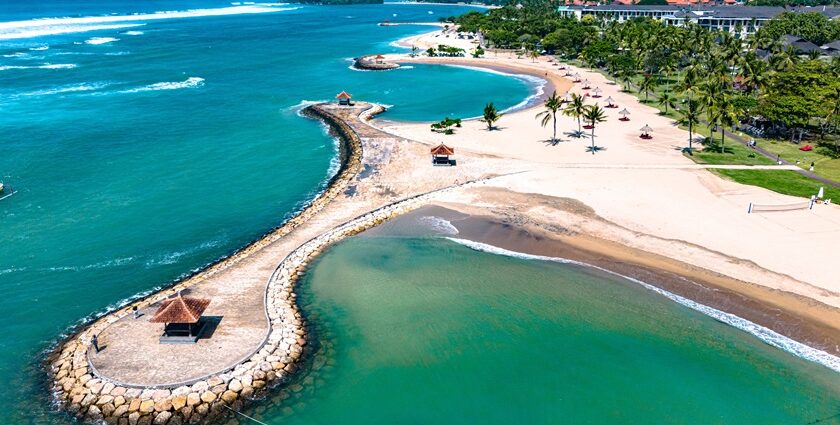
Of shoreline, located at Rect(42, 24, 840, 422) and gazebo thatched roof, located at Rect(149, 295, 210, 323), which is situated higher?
gazebo thatched roof, located at Rect(149, 295, 210, 323)

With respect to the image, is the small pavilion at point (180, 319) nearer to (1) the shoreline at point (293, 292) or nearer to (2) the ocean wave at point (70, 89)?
(1) the shoreline at point (293, 292)

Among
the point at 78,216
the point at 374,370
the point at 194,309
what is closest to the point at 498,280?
the point at 374,370

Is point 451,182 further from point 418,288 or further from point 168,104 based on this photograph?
point 168,104

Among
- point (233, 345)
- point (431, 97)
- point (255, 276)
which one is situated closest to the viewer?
point (233, 345)

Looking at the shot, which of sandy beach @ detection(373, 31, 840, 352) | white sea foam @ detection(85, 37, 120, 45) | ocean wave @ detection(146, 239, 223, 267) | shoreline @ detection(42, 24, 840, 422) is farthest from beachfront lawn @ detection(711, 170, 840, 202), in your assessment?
white sea foam @ detection(85, 37, 120, 45)

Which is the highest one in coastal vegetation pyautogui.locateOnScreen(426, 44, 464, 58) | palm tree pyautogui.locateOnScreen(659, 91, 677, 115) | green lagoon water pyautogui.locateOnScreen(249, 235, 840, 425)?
coastal vegetation pyautogui.locateOnScreen(426, 44, 464, 58)

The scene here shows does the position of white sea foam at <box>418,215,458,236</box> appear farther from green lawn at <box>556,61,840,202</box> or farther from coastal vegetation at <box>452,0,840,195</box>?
green lawn at <box>556,61,840,202</box>
